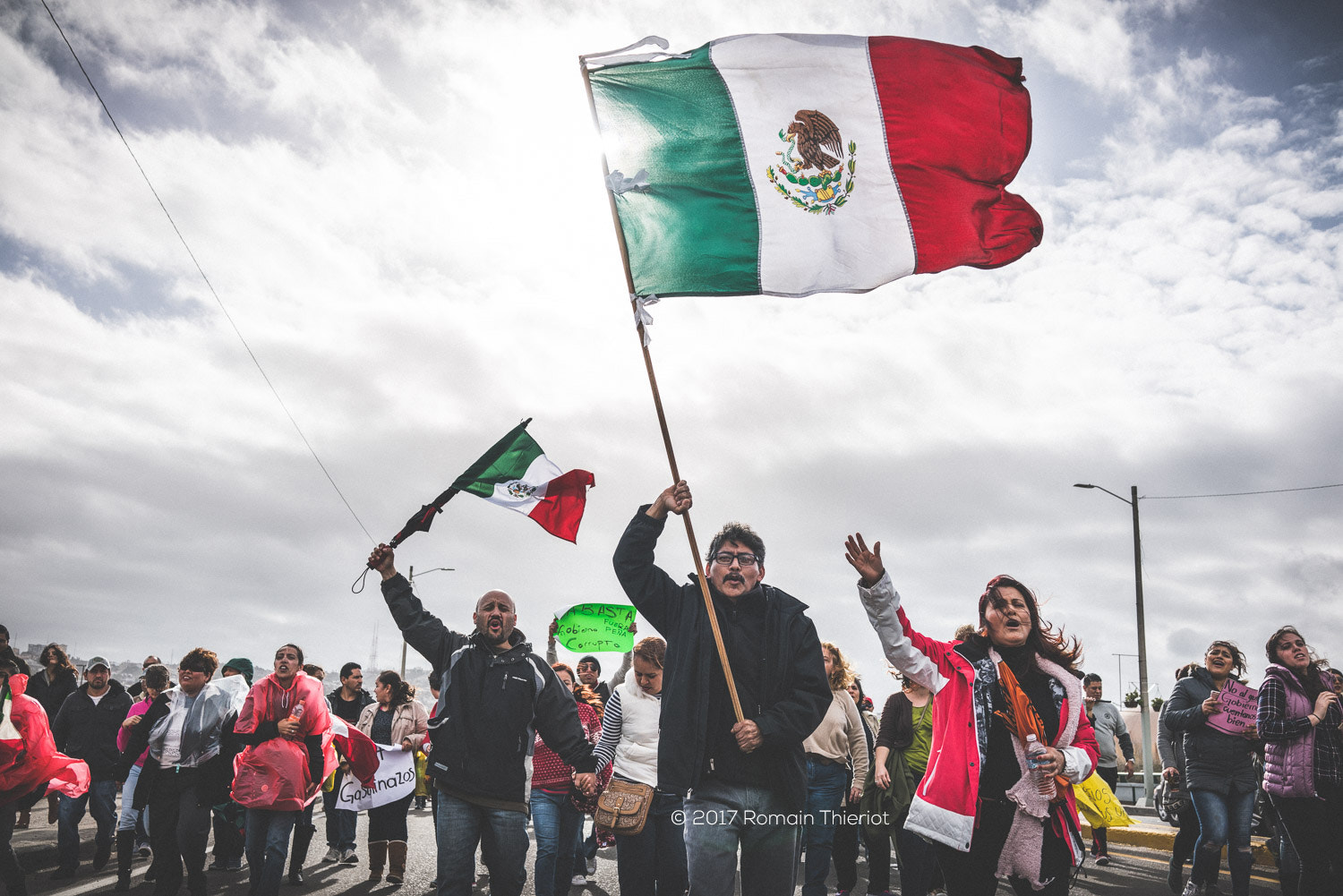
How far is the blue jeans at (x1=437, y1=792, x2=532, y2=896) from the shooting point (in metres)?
5.13

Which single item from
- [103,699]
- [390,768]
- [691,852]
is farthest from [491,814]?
[103,699]

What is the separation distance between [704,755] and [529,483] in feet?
9.54

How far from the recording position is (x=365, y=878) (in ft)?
30.0

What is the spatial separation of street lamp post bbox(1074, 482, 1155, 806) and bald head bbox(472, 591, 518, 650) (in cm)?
1870

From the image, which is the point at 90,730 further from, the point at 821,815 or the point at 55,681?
the point at 821,815

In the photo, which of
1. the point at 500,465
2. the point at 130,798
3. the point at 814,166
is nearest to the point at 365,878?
the point at 130,798

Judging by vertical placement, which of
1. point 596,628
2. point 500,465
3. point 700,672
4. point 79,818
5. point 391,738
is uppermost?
point 500,465

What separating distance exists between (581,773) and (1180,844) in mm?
5708

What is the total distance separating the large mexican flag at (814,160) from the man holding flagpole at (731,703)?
1505 mm

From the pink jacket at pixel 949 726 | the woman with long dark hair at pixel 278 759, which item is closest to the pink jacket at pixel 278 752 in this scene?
the woman with long dark hair at pixel 278 759

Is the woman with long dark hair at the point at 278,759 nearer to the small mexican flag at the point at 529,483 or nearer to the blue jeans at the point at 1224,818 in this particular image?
the small mexican flag at the point at 529,483

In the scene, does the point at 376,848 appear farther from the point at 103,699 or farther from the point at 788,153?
the point at 788,153

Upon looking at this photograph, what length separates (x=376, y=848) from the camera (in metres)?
8.96

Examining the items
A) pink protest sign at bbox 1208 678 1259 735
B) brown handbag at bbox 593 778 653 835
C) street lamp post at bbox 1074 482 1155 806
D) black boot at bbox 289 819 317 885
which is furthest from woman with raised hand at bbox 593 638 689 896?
street lamp post at bbox 1074 482 1155 806
